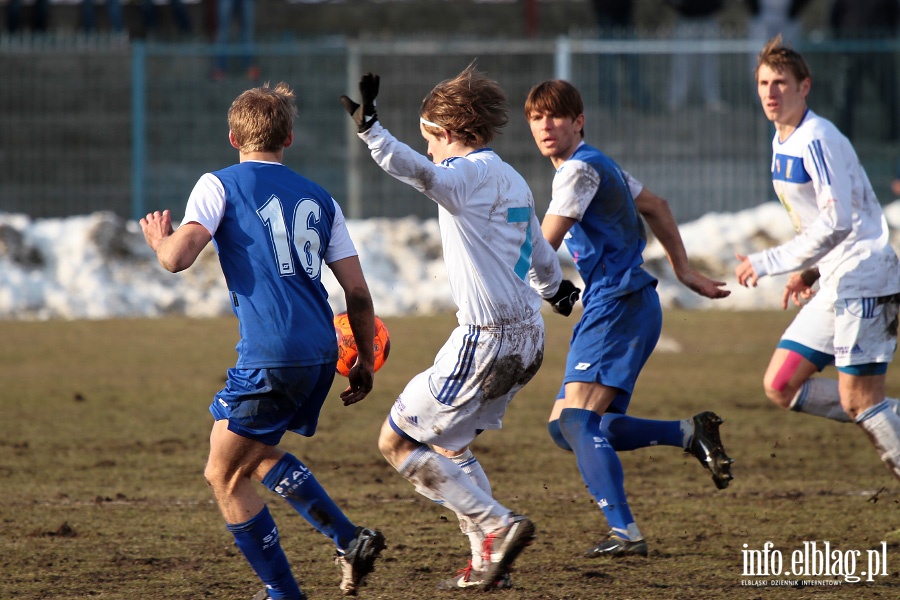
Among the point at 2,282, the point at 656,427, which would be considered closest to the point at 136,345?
the point at 2,282

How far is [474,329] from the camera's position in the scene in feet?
15.9

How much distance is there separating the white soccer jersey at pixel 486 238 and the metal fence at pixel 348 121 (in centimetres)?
1137

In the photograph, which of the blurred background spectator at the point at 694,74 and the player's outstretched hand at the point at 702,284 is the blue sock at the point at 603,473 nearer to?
the player's outstretched hand at the point at 702,284

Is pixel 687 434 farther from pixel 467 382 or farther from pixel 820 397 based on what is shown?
pixel 467 382

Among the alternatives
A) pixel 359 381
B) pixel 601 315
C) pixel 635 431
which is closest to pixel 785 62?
pixel 601 315

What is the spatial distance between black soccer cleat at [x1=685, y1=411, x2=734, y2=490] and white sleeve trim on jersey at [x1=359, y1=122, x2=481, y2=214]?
5.62ft

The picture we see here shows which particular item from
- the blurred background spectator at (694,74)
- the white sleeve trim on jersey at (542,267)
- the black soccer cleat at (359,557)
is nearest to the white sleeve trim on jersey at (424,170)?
the white sleeve trim on jersey at (542,267)

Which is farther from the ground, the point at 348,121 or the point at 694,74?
the point at 694,74

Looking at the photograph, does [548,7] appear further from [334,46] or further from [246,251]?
[246,251]

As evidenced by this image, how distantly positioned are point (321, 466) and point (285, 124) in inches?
125

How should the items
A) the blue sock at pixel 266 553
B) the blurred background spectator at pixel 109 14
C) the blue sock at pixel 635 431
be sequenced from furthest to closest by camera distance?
the blurred background spectator at pixel 109 14 < the blue sock at pixel 635 431 < the blue sock at pixel 266 553

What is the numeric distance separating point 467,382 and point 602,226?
4.25ft

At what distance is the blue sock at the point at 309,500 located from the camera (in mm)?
4699

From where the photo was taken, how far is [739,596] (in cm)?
489
